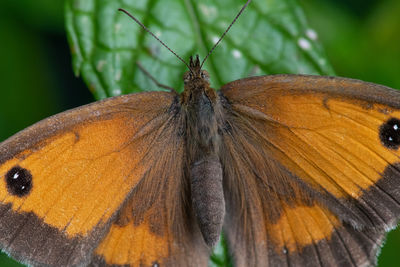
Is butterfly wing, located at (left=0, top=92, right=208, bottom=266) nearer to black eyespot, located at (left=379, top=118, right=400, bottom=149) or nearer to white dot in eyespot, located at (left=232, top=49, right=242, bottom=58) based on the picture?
white dot in eyespot, located at (left=232, top=49, right=242, bottom=58)


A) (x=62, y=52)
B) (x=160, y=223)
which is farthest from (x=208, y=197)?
(x=62, y=52)

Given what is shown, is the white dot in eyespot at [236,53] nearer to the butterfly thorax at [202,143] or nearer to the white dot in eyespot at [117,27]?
the butterfly thorax at [202,143]

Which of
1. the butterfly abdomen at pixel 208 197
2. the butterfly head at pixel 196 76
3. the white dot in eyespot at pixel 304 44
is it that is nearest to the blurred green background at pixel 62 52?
the white dot in eyespot at pixel 304 44

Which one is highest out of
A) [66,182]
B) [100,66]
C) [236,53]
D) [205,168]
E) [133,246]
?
[236,53]

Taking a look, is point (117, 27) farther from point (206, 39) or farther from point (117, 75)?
point (206, 39)

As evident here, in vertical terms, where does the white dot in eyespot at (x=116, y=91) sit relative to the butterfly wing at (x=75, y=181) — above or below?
above

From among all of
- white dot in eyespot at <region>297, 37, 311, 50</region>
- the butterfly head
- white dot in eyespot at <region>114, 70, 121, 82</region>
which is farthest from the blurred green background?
the butterfly head

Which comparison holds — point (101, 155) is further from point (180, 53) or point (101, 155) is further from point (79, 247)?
point (180, 53)
